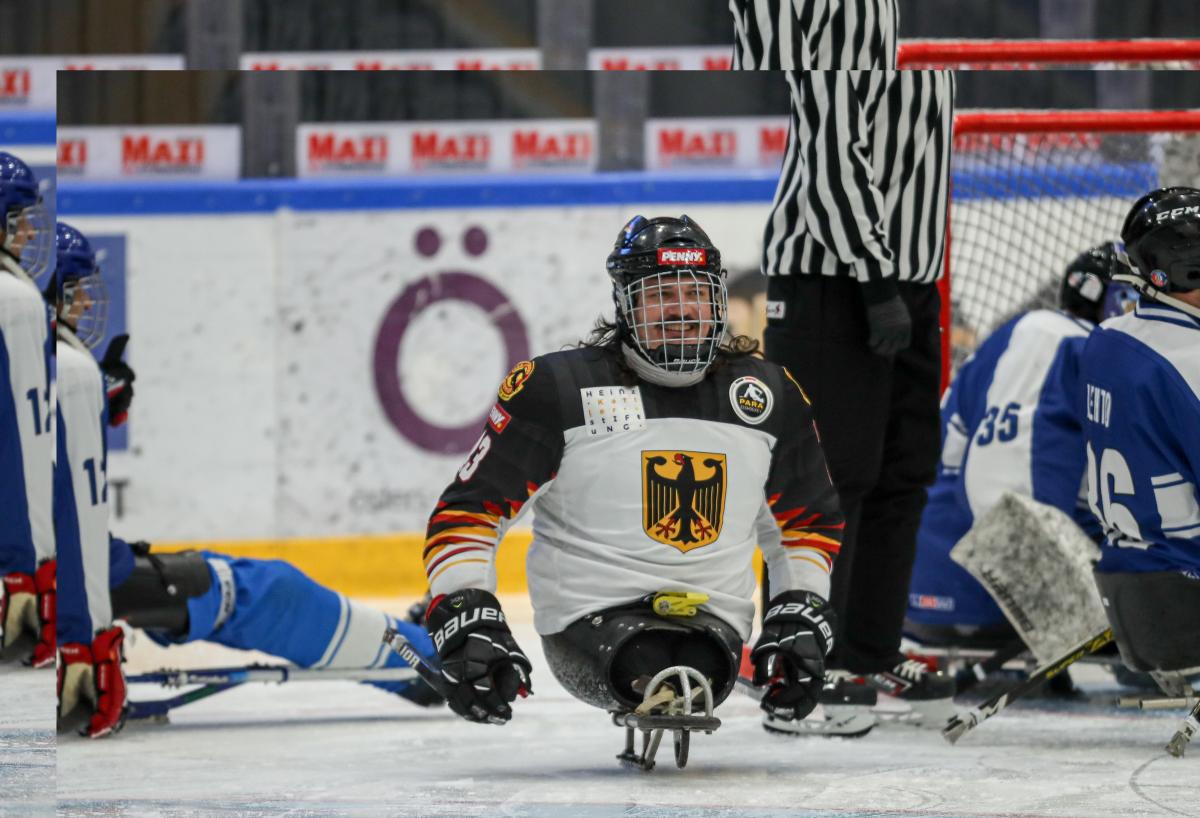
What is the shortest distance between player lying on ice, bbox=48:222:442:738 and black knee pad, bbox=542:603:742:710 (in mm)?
736

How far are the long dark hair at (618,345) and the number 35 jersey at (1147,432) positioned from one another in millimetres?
601

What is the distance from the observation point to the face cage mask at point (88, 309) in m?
2.72

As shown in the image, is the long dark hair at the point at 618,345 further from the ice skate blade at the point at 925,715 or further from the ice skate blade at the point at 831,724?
the ice skate blade at the point at 925,715

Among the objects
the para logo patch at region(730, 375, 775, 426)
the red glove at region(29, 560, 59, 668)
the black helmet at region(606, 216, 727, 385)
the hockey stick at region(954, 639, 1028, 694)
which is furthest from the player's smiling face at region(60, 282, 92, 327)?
the hockey stick at region(954, 639, 1028, 694)

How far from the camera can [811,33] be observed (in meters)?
2.76

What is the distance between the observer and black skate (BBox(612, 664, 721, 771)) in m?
2.29

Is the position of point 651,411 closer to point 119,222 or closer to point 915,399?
point 915,399

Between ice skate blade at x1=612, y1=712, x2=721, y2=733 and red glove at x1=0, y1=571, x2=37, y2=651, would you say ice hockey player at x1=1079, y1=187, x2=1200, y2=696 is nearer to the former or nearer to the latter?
ice skate blade at x1=612, y1=712, x2=721, y2=733

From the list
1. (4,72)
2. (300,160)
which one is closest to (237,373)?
(300,160)

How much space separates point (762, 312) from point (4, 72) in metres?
4.83

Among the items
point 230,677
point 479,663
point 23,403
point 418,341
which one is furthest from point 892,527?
point 418,341

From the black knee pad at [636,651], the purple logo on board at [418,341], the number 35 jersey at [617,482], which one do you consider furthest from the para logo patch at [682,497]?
the purple logo on board at [418,341]

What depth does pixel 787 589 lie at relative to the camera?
2.52 metres

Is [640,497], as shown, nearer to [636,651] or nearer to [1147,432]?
[636,651]
